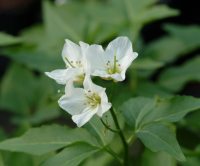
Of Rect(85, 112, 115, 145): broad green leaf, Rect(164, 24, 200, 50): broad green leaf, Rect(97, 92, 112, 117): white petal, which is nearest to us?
Rect(97, 92, 112, 117): white petal

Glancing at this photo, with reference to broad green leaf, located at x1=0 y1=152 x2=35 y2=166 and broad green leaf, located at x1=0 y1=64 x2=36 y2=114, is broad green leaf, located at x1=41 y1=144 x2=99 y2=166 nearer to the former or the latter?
broad green leaf, located at x1=0 y1=152 x2=35 y2=166

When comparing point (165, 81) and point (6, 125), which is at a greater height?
point (165, 81)

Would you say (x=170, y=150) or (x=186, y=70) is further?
(x=186, y=70)

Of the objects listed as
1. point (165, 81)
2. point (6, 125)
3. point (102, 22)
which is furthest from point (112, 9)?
point (6, 125)

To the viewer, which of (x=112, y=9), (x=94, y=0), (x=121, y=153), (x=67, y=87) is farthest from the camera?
(x=94, y=0)

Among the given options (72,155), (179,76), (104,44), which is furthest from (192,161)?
(104,44)

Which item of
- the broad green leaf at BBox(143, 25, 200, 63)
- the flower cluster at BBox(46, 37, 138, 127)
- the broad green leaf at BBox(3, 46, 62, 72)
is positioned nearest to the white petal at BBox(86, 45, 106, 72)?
the flower cluster at BBox(46, 37, 138, 127)

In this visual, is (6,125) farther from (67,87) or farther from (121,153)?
(67,87)

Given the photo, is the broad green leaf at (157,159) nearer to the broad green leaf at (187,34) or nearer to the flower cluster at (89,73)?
the flower cluster at (89,73)
